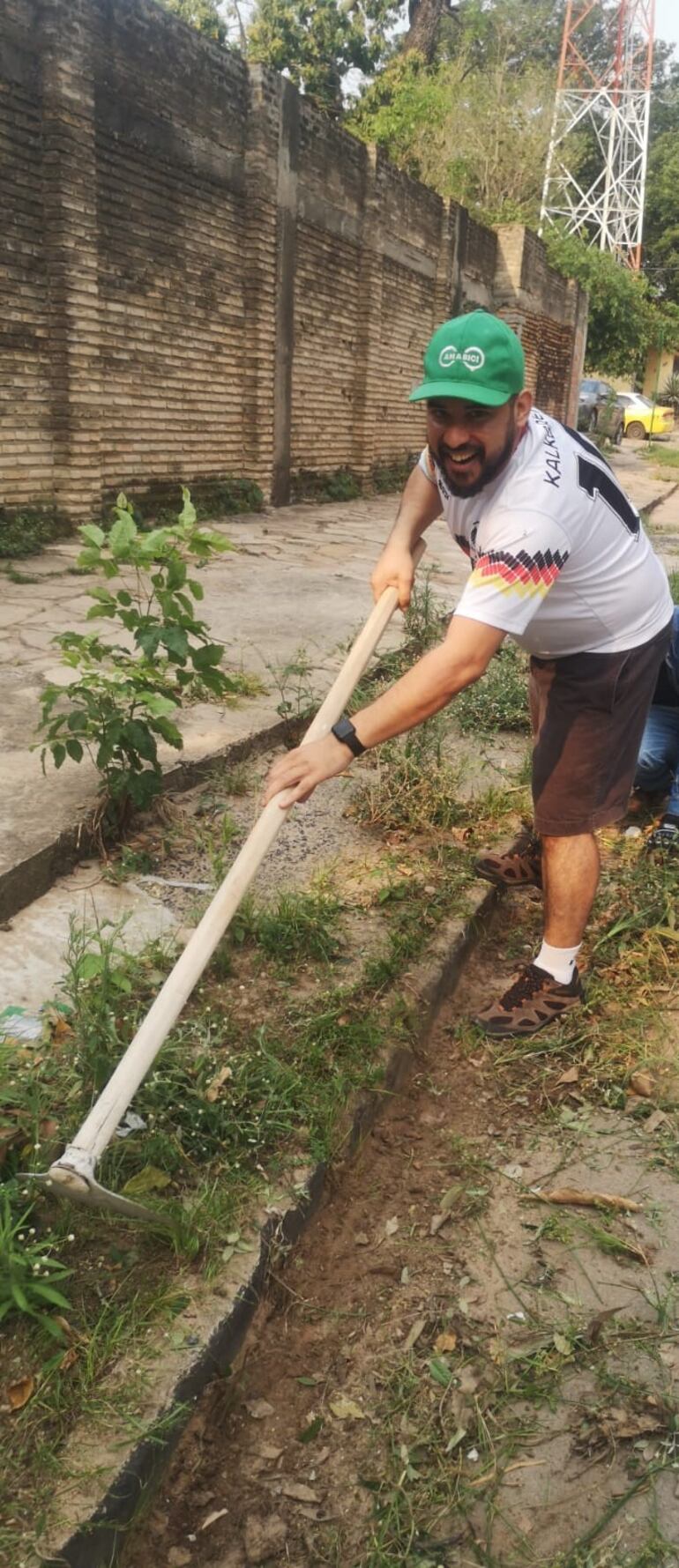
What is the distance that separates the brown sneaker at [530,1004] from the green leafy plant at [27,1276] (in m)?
1.32

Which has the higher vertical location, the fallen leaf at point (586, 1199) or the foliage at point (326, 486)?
the foliage at point (326, 486)

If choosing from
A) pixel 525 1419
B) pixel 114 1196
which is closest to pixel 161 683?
pixel 114 1196

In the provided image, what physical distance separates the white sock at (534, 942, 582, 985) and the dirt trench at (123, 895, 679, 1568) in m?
0.40

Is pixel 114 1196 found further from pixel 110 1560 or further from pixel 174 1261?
pixel 110 1560

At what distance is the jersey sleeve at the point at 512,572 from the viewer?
2.02 m

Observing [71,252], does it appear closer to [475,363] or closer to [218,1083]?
[475,363]

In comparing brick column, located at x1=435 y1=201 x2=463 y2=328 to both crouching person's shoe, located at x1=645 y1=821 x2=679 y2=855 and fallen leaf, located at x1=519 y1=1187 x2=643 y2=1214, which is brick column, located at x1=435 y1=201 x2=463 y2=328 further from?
fallen leaf, located at x1=519 y1=1187 x2=643 y2=1214

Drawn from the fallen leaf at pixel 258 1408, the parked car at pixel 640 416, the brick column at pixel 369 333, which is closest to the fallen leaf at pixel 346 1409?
the fallen leaf at pixel 258 1408

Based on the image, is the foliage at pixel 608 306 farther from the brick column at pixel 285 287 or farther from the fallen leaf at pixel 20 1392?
the fallen leaf at pixel 20 1392

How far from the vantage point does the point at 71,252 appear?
6.70 metres

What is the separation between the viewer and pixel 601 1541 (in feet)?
4.83

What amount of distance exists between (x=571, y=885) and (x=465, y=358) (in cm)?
129

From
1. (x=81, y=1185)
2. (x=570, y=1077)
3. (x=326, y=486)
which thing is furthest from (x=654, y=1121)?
(x=326, y=486)

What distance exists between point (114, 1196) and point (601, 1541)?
865 mm
